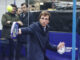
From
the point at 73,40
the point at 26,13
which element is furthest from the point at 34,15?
the point at 73,40

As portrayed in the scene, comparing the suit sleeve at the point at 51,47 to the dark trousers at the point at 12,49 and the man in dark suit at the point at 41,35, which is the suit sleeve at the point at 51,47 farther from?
the dark trousers at the point at 12,49

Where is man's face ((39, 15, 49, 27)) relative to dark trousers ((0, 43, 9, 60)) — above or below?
above

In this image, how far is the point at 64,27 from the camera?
17.1 ft

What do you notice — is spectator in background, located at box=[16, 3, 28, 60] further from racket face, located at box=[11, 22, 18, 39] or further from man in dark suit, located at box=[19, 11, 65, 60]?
man in dark suit, located at box=[19, 11, 65, 60]

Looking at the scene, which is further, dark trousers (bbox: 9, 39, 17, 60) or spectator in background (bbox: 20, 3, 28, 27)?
dark trousers (bbox: 9, 39, 17, 60)

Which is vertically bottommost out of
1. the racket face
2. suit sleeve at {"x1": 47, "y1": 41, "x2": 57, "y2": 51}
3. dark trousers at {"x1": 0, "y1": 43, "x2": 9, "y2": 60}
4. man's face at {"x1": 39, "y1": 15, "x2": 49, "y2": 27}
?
dark trousers at {"x1": 0, "y1": 43, "x2": 9, "y2": 60}

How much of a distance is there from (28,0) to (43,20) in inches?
24.8

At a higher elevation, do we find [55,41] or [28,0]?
[28,0]

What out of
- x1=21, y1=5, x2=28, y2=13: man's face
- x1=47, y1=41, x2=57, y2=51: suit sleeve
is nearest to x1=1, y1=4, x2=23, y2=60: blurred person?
x1=21, y1=5, x2=28, y2=13: man's face

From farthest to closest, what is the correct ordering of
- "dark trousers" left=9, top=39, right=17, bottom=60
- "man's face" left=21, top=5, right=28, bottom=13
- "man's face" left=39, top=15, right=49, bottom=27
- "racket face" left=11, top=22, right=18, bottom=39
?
1. "dark trousers" left=9, top=39, right=17, bottom=60
2. "man's face" left=21, top=5, right=28, bottom=13
3. "racket face" left=11, top=22, right=18, bottom=39
4. "man's face" left=39, top=15, right=49, bottom=27

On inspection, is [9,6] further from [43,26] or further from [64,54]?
[64,54]

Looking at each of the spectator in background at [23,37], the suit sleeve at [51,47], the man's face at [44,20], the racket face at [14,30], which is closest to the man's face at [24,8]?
the spectator in background at [23,37]

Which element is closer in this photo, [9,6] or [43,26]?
[43,26]

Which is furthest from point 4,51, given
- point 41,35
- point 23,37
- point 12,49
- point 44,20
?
point 44,20
